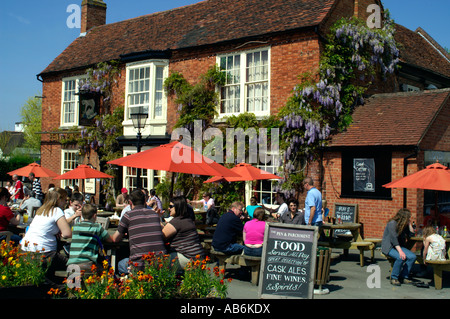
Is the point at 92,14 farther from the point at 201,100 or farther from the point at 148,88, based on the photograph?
the point at 201,100

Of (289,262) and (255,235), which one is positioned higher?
(255,235)

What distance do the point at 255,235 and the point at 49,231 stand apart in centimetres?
357

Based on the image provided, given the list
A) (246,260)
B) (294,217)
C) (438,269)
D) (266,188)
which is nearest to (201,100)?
(266,188)

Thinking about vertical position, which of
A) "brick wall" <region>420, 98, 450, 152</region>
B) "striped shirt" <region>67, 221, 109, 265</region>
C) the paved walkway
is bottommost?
the paved walkway

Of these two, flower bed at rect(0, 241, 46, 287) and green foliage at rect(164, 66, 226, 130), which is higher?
green foliage at rect(164, 66, 226, 130)

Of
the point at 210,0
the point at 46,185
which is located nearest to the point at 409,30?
the point at 210,0

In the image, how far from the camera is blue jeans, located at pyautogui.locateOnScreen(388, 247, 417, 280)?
889cm

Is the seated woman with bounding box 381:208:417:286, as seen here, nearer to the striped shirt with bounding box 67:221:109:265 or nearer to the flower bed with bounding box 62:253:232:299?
the flower bed with bounding box 62:253:232:299

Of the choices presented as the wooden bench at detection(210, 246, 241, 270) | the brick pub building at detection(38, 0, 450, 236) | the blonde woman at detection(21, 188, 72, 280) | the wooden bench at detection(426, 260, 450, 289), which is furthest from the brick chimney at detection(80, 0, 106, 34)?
the wooden bench at detection(426, 260, 450, 289)

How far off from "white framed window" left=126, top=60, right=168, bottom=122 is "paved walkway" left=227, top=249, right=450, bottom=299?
10041mm

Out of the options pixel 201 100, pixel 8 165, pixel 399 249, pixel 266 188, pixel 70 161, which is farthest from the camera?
pixel 8 165

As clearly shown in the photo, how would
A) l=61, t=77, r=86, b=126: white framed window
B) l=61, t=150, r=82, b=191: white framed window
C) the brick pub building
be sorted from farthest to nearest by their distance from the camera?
l=61, t=77, r=86, b=126: white framed window → l=61, t=150, r=82, b=191: white framed window → the brick pub building

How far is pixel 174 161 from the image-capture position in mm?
9156

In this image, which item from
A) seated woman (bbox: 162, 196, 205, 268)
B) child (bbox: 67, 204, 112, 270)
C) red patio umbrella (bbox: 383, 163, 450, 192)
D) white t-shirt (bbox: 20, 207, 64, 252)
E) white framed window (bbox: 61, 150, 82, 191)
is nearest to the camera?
child (bbox: 67, 204, 112, 270)
